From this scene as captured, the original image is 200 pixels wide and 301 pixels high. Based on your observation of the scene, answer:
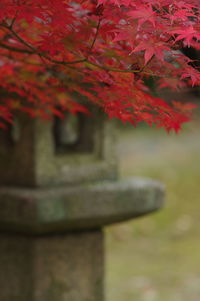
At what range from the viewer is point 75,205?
2602mm

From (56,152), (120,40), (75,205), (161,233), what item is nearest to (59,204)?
(75,205)

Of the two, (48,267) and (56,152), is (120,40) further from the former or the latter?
(48,267)

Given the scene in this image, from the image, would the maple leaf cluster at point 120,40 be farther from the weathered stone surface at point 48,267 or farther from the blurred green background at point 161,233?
the blurred green background at point 161,233

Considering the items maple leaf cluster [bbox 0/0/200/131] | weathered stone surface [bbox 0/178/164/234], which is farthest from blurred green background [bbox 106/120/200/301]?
maple leaf cluster [bbox 0/0/200/131]

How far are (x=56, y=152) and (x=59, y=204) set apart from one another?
1.17 feet

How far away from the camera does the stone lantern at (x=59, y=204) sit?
8.46ft

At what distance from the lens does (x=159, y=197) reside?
2.91 m

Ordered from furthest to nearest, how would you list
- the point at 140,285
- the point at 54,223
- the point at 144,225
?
the point at 144,225 < the point at 140,285 < the point at 54,223

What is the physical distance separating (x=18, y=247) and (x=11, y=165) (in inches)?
16.5

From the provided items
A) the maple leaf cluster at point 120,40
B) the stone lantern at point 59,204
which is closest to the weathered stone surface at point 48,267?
the stone lantern at point 59,204

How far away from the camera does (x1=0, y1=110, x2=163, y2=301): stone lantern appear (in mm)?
2580

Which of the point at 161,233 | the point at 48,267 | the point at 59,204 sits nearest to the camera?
the point at 59,204

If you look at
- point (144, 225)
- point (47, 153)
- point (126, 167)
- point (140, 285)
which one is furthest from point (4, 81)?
point (126, 167)

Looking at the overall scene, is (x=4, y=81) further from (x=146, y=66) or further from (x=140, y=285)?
(x=140, y=285)
